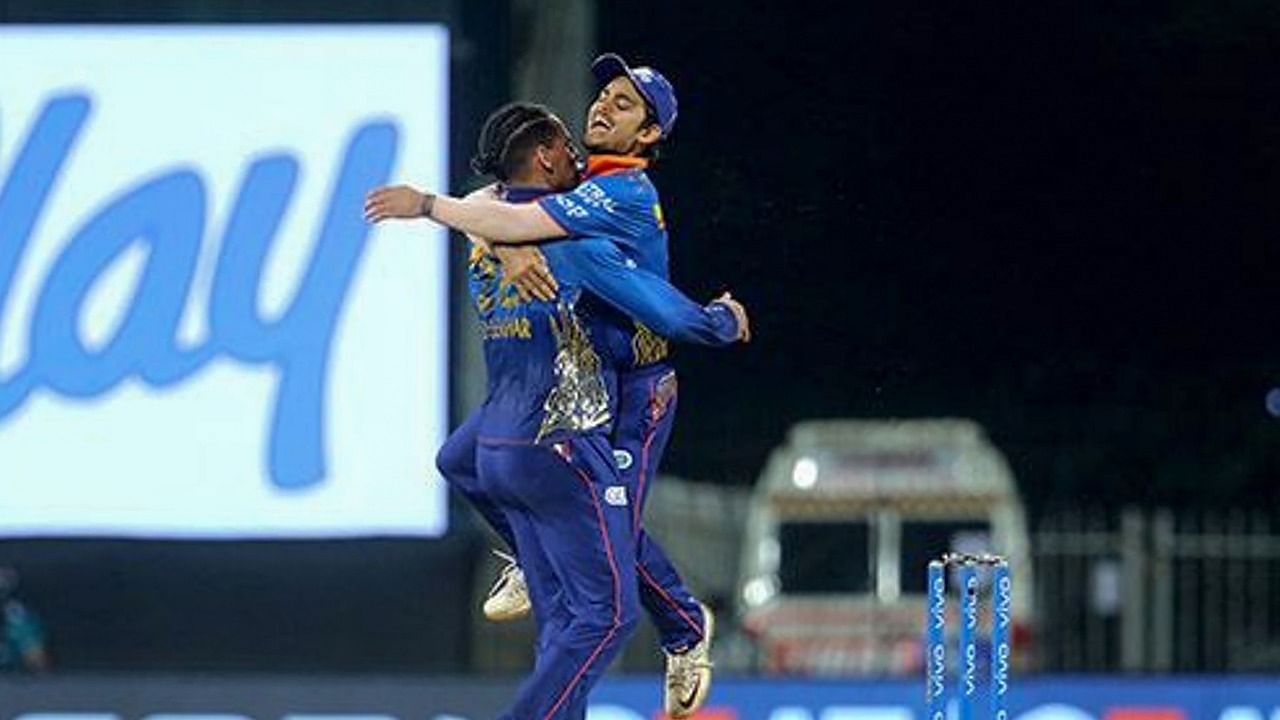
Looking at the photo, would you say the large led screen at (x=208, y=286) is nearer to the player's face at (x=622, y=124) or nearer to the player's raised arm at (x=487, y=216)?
the player's face at (x=622, y=124)

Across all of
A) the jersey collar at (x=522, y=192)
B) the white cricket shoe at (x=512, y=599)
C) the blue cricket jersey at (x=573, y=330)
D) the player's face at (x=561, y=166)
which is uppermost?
the player's face at (x=561, y=166)

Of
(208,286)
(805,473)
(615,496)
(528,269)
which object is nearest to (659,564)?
(615,496)

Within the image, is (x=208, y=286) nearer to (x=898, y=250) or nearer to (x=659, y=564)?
(x=898, y=250)

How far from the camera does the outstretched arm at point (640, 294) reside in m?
10.8

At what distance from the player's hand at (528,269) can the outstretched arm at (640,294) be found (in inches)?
1.3

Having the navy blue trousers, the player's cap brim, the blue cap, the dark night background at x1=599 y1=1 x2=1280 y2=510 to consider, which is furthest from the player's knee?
the dark night background at x1=599 y1=1 x2=1280 y2=510

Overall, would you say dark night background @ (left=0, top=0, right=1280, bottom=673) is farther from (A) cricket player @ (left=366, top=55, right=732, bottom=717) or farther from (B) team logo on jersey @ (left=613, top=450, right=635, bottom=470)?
(B) team logo on jersey @ (left=613, top=450, right=635, bottom=470)

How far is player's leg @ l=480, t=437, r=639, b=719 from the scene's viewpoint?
35.6 feet

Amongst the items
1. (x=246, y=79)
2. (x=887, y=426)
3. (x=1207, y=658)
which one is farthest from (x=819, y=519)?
(x=246, y=79)

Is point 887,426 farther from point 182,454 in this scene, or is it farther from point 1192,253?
point 182,454

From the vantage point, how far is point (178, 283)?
45.6ft

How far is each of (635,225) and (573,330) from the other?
1.04ft

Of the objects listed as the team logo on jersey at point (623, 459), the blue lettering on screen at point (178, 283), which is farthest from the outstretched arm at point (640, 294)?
the blue lettering on screen at point (178, 283)

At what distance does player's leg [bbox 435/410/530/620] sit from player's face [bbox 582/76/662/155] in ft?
2.51
